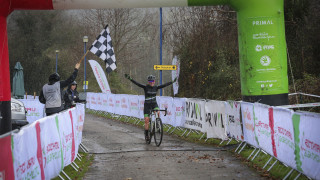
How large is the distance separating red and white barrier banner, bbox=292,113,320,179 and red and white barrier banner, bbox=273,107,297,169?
0.21 metres

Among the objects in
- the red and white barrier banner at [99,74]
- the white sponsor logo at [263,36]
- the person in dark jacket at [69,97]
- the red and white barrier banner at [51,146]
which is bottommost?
the red and white barrier banner at [51,146]

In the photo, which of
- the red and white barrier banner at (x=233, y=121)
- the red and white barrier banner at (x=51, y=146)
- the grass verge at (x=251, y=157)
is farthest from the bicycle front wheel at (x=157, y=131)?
the red and white barrier banner at (x=51, y=146)

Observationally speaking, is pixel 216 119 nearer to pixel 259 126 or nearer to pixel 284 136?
pixel 259 126

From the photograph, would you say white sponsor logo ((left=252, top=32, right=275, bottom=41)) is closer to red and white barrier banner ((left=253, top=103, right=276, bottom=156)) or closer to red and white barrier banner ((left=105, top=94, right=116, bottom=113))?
red and white barrier banner ((left=253, top=103, right=276, bottom=156))

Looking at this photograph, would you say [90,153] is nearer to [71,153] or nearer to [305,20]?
[71,153]

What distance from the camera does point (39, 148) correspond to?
21.6ft

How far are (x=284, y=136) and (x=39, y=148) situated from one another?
159 inches

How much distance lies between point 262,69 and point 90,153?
4.62 metres

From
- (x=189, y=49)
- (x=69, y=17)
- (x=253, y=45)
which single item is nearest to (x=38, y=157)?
(x=253, y=45)

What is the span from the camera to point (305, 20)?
20391 mm

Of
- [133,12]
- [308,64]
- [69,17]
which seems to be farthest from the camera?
[69,17]

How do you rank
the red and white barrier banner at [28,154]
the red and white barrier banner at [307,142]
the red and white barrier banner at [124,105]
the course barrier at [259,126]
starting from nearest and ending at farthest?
the red and white barrier banner at [28,154] → the red and white barrier banner at [307,142] → the course barrier at [259,126] → the red and white barrier banner at [124,105]

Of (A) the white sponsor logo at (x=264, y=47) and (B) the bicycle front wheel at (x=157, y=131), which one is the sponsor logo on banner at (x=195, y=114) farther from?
(A) the white sponsor logo at (x=264, y=47)

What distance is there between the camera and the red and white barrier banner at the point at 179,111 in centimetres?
1633
